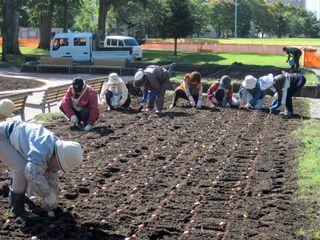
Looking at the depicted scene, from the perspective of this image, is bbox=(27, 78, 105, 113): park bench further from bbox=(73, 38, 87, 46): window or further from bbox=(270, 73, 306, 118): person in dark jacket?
bbox=(73, 38, 87, 46): window

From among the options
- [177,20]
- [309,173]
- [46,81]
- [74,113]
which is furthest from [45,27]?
[309,173]

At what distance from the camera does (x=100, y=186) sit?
275 inches

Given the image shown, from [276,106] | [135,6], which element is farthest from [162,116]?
[135,6]

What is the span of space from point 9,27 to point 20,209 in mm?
34549

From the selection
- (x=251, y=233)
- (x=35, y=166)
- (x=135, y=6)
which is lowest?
(x=251, y=233)

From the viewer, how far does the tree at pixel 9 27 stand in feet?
112

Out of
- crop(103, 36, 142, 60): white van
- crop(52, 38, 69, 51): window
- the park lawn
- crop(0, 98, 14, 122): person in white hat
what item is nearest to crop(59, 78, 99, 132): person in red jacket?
crop(0, 98, 14, 122): person in white hat

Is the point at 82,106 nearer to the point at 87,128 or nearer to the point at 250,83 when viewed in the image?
the point at 87,128

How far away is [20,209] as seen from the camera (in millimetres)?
5637

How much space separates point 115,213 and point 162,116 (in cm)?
688

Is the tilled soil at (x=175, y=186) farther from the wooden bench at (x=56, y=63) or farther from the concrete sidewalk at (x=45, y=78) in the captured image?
the wooden bench at (x=56, y=63)

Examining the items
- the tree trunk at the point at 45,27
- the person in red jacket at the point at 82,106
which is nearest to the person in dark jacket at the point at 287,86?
the person in red jacket at the point at 82,106

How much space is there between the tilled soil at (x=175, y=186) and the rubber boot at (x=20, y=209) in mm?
80

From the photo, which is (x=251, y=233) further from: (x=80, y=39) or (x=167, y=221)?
(x=80, y=39)
